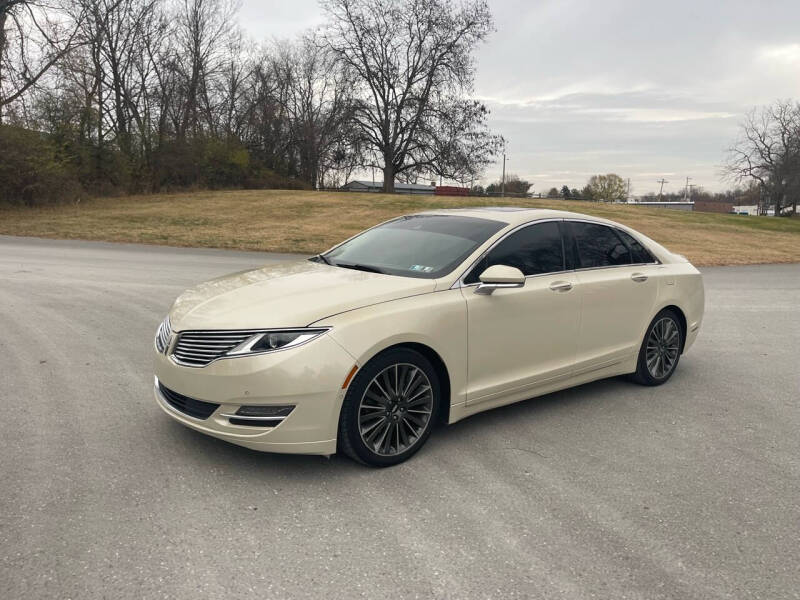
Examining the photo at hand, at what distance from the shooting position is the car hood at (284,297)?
3576 millimetres

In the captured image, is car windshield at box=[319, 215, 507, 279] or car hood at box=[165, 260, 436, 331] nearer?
car hood at box=[165, 260, 436, 331]

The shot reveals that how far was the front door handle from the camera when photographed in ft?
15.3

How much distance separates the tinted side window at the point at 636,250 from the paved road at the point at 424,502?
115 centimetres

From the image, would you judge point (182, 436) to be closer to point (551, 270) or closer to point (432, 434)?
point (432, 434)

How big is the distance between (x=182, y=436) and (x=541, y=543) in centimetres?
240

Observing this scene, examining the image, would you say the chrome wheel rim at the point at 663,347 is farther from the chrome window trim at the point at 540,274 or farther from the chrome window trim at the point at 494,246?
the chrome window trim at the point at 494,246

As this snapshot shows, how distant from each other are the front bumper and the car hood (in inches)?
8.5

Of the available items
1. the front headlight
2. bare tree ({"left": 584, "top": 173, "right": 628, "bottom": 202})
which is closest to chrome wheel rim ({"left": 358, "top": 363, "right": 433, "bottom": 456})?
the front headlight

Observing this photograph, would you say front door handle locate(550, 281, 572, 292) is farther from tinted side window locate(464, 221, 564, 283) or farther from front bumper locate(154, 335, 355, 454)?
front bumper locate(154, 335, 355, 454)

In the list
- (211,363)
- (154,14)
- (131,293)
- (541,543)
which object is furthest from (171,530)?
(154,14)

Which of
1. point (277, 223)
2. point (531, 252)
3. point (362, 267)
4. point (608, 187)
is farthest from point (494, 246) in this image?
point (608, 187)

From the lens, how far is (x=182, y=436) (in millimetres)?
4102

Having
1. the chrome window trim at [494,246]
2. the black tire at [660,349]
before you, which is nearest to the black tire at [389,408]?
the chrome window trim at [494,246]

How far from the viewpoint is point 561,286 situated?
471cm
